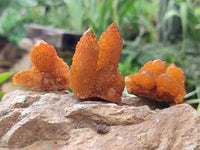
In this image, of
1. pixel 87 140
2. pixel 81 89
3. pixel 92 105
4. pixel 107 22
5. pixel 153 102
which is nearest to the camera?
pixel 87 140

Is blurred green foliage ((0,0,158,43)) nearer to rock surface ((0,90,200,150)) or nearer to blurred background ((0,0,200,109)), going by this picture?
blurred background ((0,0,200,109))

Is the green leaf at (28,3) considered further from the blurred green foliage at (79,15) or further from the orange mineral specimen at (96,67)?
the orange mineral specimen at (96,67)

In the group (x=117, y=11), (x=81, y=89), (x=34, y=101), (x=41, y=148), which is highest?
(x=117, y=11)

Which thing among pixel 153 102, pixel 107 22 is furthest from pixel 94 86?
pixel 107 22

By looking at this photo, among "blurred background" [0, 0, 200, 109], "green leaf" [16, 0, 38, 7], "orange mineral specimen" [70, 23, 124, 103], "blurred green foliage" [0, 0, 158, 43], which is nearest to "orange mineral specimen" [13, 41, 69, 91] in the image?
"orange mineral specimen" [70, 23, 124, 103]

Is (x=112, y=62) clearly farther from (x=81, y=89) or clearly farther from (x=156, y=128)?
(x=156, y=128)

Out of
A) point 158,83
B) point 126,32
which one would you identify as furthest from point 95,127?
point 126,32
